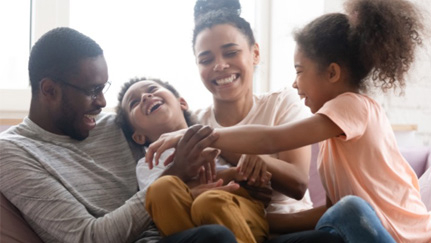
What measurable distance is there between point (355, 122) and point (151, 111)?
45cm

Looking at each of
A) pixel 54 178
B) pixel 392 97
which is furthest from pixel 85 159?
pixel 392 97

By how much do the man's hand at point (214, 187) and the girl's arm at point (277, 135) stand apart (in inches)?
3.0

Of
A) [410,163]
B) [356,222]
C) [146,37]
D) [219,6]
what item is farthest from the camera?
[146,37]

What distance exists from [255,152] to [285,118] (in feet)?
0.88

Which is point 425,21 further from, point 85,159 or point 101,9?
point 101,9

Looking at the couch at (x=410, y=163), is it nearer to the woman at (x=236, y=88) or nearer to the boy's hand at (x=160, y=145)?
the woman at (x=236, y=88)

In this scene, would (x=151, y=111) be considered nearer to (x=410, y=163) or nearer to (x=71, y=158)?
(x=71, y=158)

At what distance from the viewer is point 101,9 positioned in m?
1.96

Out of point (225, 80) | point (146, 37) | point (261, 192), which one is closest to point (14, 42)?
point (146, 37)

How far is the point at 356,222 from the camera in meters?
0.98

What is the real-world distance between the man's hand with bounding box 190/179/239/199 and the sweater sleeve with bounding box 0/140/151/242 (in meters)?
0.10

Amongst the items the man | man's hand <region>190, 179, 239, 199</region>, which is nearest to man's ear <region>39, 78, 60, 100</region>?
the man

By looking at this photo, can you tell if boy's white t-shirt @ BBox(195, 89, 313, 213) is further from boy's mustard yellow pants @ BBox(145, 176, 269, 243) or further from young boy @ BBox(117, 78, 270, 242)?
boy's mustard yellow pants @ BBox(145, 176, 269, 243)

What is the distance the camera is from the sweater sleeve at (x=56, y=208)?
105cm
